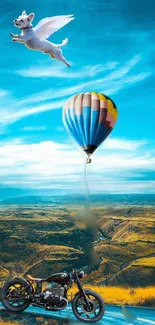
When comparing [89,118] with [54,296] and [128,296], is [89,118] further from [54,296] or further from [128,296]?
[54,296]

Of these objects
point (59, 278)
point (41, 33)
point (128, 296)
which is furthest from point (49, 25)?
point (128, 296)

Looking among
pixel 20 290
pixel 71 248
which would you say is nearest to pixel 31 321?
pixel 20 290

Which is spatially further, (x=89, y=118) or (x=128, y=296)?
(x=89, y=118)

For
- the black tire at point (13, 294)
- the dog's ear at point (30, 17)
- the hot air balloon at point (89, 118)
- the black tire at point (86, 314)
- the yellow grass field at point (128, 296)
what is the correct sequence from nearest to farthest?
1. the black tire at point (86, 314)
2. the black tire at point (13, 294)
3. the dog's ear at point (30, 17)
4. the yellow grass field at point (128, 296)
5. the hot air balloon at point (89, 118)

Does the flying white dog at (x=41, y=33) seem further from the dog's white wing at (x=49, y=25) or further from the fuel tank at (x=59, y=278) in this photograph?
the fuel tank at (x=59, y=278)

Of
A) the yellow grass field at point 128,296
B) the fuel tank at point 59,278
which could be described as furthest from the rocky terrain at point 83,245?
the fuel tank at point 59,278

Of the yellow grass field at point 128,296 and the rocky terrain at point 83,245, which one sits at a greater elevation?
the rocky terrain at point 83,245
